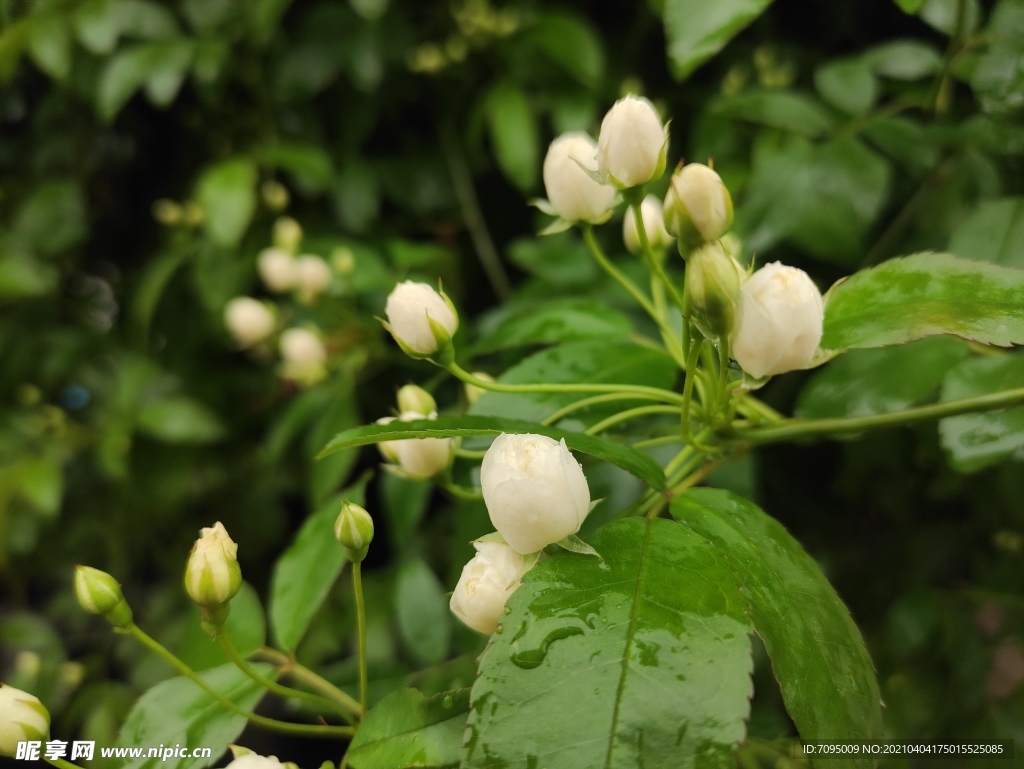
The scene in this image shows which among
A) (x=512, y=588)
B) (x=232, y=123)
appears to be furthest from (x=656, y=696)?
(x=232, y=123)

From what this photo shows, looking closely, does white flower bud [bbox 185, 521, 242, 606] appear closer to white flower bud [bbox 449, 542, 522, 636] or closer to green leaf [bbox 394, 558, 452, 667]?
white flower bud [bbox 449, 542, 522, 636]

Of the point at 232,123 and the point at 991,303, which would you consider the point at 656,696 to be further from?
the point at 232,123

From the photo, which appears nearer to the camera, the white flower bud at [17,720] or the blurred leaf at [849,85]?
the white flower bud at [17,720]

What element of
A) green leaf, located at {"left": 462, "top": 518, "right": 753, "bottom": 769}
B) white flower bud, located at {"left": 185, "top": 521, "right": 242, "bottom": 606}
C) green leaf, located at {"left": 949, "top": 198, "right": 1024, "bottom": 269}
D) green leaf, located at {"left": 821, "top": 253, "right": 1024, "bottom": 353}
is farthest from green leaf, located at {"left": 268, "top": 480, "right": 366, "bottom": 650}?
green leaf, located at {"left": 949, "top": 198, "right": 1024, "bottom": 269}

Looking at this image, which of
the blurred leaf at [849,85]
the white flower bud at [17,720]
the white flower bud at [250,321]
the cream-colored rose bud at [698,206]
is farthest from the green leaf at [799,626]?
the white flower bud at [250,321]

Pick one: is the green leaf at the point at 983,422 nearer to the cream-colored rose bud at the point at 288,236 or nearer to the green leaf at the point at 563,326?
the green leaf at the point at 563,326

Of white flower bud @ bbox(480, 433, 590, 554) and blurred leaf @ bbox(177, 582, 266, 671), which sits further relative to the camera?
blurred leaf @ bbox(177, 582, 266, 671)
